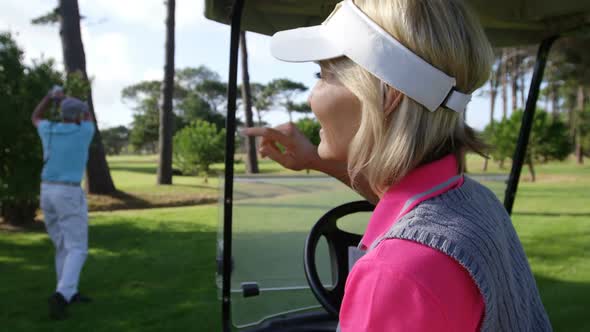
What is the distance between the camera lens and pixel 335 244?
2051mm

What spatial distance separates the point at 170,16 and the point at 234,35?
15501mm

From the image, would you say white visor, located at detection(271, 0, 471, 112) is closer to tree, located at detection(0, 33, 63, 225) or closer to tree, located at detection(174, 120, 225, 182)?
tree, located at detection(0, 33, 63, 225)

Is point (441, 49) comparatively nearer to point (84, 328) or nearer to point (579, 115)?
point (84, 328)

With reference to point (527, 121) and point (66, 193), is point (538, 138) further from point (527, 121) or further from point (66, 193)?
point (66, 193)

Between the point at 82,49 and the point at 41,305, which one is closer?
the point at 41,305

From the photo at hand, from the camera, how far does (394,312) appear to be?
61 cm

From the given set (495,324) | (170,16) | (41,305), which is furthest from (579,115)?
(495,324)

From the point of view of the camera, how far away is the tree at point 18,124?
7.47 metres

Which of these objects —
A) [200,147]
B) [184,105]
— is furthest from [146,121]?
[200,147]

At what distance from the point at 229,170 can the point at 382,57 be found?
1308 millimetres

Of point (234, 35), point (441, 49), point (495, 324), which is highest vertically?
point (234, 35)

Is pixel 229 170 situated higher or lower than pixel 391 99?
lower

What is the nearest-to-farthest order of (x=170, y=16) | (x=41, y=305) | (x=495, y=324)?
(x=495, y=324) < (x=41, y=305) < (x=170, y=16)

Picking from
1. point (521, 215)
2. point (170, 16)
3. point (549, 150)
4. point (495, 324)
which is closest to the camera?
point (495, 324)
